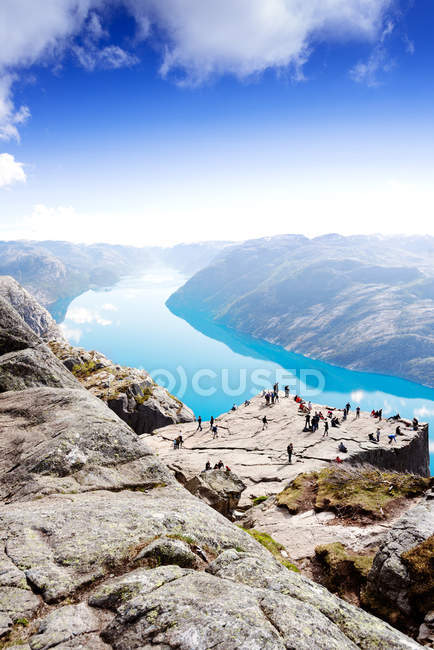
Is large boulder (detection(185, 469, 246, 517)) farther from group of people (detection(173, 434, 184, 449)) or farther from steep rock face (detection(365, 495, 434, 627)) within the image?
group of people (detection(173, 434, 184, 449))

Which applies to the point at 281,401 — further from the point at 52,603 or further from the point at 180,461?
the point at 52,603

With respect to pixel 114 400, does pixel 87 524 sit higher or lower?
higher

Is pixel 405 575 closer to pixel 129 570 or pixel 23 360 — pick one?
pixel 129 570

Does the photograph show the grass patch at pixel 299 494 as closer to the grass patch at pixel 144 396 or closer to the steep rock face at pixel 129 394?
the steep rock face at pixel 129 394

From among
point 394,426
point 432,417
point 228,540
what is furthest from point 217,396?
point 228,540

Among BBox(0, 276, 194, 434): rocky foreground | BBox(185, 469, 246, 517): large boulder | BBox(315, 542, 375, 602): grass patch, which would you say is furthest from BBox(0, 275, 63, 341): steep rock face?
BBox(315, 542, 375, 602): grass patch

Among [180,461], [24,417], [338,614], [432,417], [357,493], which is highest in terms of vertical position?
[24,417]

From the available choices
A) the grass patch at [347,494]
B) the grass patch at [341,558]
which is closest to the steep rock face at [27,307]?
the grass patch at [347,494]
